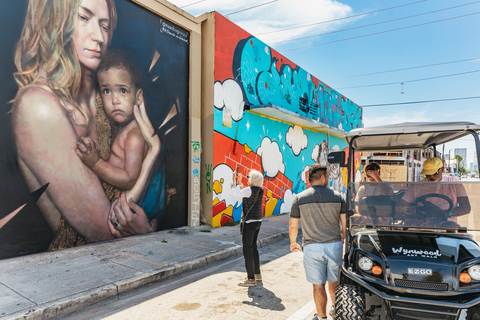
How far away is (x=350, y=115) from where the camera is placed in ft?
70.0

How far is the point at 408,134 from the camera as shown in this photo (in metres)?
3.99

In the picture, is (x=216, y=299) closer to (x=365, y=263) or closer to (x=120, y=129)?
(x=365, y=263)

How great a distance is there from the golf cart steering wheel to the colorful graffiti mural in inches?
251

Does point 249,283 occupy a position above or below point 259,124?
below

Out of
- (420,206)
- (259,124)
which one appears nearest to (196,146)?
(259,124)

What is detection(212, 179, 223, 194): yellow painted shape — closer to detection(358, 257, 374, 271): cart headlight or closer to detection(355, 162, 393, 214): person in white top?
detection(355, 162, 393, 214): person in white top

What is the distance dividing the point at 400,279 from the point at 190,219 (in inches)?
272

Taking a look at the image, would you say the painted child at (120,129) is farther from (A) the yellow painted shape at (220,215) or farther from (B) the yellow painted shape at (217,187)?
(A) the yellow painted shape at (220,215)

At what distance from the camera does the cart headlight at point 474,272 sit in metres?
2.78

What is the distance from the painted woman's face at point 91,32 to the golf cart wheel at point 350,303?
6.61 meters

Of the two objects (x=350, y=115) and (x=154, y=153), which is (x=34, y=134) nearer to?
(x=154, y=153)

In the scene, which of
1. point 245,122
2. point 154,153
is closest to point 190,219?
point 154,153

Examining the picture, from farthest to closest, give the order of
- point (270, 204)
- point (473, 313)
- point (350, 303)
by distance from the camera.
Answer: point (270, 204) < point (350, 303) < point (473, 313)

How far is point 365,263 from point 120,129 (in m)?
6.22
